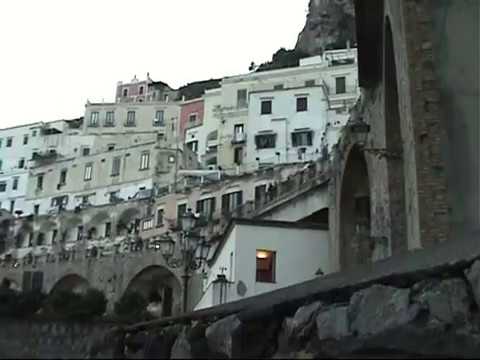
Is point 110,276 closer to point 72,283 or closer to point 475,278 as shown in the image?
point 72,283

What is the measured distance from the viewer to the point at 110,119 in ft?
262

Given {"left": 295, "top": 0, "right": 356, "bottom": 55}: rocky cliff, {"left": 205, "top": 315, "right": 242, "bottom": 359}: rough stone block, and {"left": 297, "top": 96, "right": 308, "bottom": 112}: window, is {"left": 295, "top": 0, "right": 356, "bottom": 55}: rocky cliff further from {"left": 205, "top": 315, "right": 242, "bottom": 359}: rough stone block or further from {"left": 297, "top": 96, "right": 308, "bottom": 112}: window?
{"left": 205, "top": 315, "right": 242, "bottom": 359}: rough stone block

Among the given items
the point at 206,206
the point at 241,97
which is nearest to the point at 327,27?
the point at 241,97

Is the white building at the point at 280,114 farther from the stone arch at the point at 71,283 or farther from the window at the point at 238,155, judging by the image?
the stone arch at the point at 71,283

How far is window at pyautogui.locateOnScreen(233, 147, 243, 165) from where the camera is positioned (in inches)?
2393

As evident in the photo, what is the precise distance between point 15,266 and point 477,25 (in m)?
51.9

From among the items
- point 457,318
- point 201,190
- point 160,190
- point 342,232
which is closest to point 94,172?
point 160,190

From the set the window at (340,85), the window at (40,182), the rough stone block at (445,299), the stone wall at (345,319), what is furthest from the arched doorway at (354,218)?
the window at (40,182)

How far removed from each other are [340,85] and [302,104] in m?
5.34

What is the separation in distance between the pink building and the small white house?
161ft

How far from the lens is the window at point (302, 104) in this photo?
191ft

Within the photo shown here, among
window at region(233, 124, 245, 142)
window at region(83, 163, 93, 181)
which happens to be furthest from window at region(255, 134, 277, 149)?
window at region(83, 163, 93, 181)

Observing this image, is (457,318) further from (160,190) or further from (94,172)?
(94,172)

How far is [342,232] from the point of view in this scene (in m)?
25.2
